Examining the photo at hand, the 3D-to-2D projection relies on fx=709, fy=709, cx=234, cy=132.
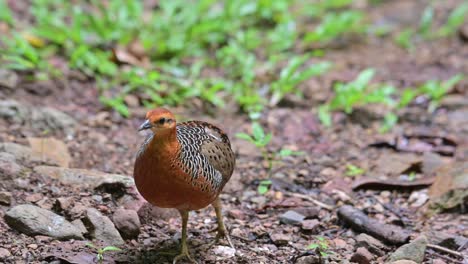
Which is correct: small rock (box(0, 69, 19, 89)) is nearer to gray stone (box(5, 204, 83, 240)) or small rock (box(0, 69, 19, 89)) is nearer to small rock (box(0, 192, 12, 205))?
small rock (box(0, 192, 12, 205))

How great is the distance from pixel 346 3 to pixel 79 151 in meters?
5.26

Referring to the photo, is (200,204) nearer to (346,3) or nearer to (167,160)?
(167,160)

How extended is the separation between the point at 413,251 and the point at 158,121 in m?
1.96

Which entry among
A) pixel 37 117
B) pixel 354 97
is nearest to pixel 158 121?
pixel 37 117

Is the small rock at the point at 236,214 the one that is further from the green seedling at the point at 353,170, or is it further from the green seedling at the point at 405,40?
the green seedling at the point at 405,40

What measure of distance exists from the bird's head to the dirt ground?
0.90m

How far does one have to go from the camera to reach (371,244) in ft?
16.2

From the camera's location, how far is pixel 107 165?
19.4 feet

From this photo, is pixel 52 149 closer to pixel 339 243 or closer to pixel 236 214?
pixel 236 214

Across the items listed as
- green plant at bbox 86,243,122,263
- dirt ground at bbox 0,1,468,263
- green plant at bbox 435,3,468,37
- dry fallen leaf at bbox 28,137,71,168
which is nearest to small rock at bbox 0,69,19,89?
dirt ground at bbox 0,1,468,263

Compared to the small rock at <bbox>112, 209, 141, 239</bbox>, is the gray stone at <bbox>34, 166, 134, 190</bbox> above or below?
above

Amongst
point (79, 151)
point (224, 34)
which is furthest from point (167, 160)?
point (224, 34)

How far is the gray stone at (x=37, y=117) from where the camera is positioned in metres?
6.23

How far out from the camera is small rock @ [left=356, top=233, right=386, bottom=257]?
192 inches
